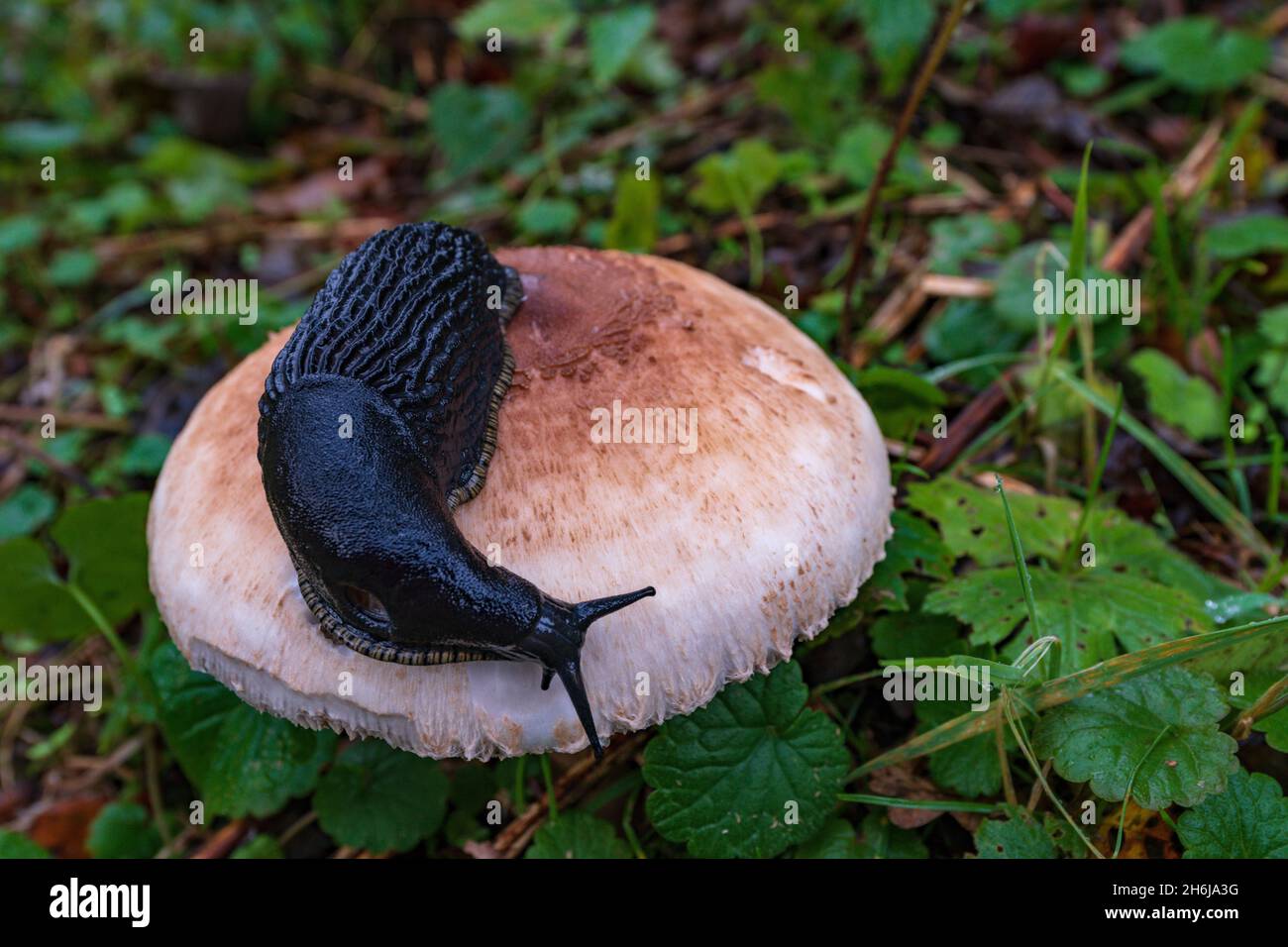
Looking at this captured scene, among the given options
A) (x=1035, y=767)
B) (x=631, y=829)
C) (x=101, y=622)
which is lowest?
(x=631, y=829)

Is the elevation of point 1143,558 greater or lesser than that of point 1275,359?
lesser

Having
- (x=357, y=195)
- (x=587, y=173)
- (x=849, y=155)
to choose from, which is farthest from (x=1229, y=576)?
(x=357, y=195)

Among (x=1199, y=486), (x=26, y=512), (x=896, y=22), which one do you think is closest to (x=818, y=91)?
(x=896, y=22)

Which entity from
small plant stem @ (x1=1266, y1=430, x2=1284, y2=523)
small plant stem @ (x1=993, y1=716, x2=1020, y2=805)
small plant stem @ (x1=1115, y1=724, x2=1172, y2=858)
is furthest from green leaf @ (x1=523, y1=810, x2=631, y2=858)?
small plant stem @ (x1=1266, y1=430, x2=1284, y2=523)

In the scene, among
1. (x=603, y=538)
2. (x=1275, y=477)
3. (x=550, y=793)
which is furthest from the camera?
(x=1275, y=477)

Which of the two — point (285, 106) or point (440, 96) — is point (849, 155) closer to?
point (440, 96)

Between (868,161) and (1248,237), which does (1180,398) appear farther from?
(868,161)

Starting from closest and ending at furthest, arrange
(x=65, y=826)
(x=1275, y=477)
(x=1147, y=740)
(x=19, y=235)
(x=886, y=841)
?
(x=1147, y=740) < (x=886, y=841) < (x=1275, y=477) < (x=65, y=826) < (x=19, y=235)
